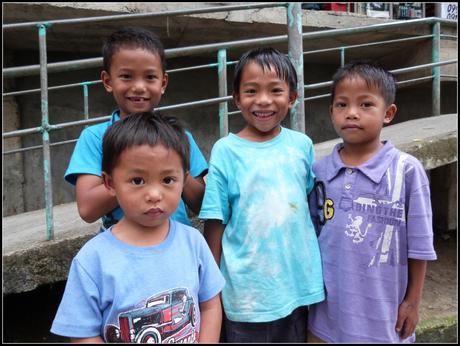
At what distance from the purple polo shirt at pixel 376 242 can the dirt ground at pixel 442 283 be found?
4.90ft

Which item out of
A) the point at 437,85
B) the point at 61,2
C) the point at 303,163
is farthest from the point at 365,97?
the point at 61,2

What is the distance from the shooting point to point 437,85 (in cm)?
343

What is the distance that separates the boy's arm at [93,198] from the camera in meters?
1.18

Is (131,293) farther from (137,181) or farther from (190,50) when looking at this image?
(190,50)

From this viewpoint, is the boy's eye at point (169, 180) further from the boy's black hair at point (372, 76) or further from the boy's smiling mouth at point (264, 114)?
the boy's black hair at point (372, 76)

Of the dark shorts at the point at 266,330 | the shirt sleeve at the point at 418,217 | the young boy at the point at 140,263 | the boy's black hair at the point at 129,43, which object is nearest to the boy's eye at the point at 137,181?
the young boy at the point at 140,263

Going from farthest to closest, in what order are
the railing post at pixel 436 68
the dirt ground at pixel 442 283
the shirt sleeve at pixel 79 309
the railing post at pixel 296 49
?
the railing post at pixel 436 68 < the dirt ground at pixel 442 283 < the railing post at pixel 296 49 < the shirt sleeve at pixel 79 309

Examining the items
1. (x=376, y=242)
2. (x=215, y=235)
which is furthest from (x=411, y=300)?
(x=215, y=235)

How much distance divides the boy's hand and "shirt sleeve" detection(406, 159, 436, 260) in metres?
0.18

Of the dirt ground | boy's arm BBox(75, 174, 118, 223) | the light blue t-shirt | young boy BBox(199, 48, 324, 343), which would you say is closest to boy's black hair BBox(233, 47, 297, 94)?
young boy BBox(199, 48, 324, 343)

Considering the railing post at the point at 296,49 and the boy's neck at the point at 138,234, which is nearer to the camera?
the boy's neck at the point at 138,234

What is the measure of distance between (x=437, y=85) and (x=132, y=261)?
3.21 metres

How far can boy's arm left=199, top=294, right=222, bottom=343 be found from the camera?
1145 millimetres

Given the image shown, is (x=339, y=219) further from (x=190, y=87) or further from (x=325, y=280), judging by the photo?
(x=190, y=87)
